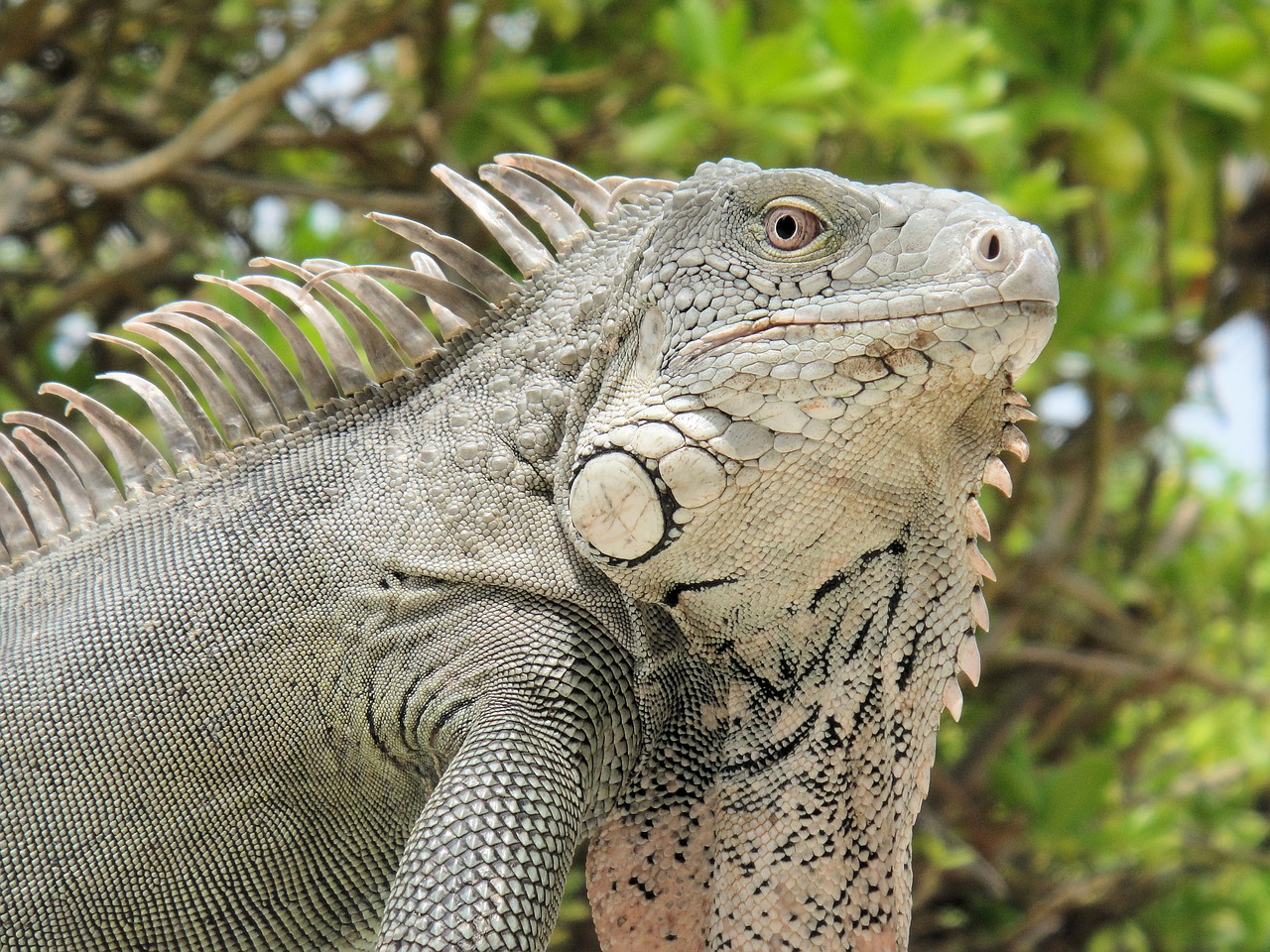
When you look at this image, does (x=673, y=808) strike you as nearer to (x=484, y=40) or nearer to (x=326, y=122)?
(x=484, y=40)

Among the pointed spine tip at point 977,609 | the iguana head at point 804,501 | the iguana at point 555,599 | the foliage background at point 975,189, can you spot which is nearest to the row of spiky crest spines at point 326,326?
the iguana at point 555,599

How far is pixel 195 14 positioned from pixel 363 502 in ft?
12.4

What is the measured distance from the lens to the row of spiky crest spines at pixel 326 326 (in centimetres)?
192

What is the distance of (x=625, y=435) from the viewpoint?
5.24 ft

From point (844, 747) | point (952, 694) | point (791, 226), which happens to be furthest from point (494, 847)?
point (791, 226)

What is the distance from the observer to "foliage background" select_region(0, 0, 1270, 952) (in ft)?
13.9

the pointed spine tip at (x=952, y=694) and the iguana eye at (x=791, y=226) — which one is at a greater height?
the iguana eye at (x=791, y=226)

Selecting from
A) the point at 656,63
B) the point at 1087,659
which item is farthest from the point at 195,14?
the point at 1087,659

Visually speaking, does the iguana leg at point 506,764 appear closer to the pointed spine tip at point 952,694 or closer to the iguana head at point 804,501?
the iguana head at point 804,501

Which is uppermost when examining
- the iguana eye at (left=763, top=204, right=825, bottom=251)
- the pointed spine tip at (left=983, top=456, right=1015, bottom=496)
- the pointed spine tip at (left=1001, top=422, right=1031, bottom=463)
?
the iguana eye at (left=763, top=204, right=825, bottom=251)

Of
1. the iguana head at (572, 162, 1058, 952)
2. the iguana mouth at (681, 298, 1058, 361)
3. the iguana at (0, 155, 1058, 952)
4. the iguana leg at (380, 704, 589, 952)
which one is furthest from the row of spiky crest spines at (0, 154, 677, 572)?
the iguana leg at (380, 704, 589, 952)

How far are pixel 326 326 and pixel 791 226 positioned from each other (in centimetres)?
75

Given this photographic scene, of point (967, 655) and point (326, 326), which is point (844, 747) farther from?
point (326, 326)

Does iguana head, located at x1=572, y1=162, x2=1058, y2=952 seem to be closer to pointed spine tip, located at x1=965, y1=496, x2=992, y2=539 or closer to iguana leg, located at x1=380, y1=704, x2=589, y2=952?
pointed spine tip, located at x1=965, y1=496, x2=992, y2=539
